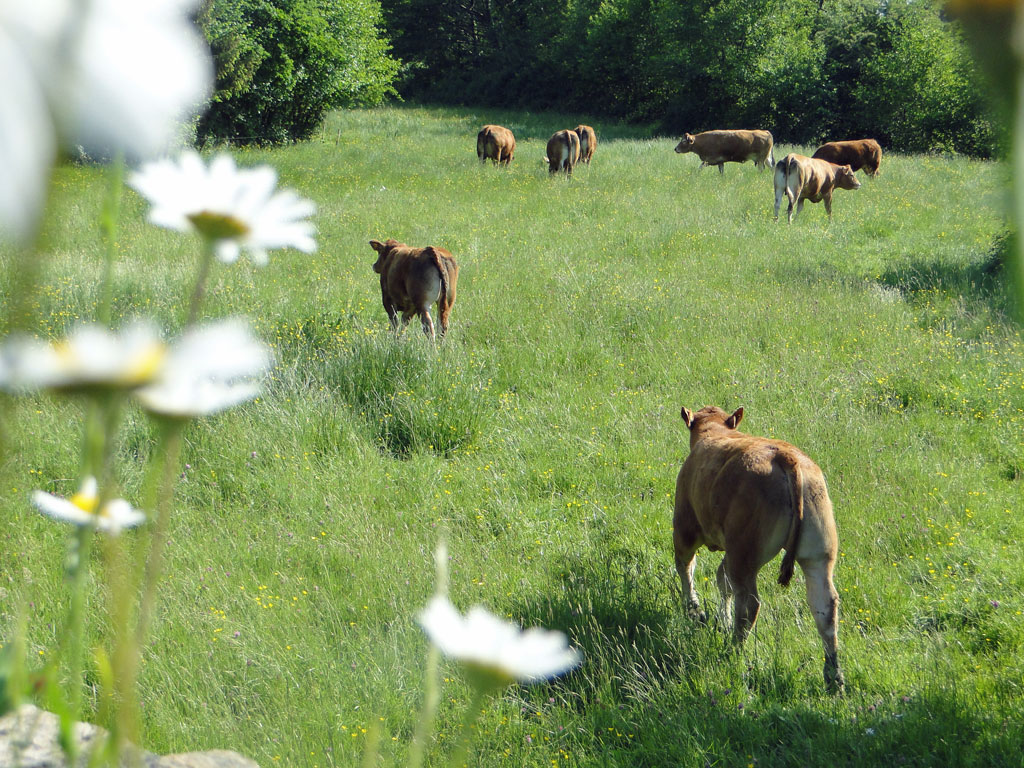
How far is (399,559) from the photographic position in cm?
461

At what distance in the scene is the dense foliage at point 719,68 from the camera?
32906 mm

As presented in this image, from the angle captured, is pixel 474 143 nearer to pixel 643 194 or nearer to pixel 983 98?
pixel 643 194

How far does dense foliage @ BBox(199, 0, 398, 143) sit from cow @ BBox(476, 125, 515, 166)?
722 cm

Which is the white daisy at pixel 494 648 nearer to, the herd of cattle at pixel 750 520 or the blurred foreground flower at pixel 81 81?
the blurred foreground flower at pixel 81 81

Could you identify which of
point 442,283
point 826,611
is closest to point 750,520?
point 826,611

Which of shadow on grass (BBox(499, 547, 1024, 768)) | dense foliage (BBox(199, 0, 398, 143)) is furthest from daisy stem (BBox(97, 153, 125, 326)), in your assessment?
dense foliage (BBox(199, 0, 398, 143))

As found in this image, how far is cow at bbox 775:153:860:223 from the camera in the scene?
1590 centimetres

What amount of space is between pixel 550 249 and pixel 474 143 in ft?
53.6

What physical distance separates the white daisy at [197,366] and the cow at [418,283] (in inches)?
302

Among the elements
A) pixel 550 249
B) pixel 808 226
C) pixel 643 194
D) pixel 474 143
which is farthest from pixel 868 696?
pixel 474 143

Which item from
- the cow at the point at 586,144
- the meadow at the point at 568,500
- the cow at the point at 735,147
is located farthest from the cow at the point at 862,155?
the meadow at the point at 568,500

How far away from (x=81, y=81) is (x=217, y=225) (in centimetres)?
20

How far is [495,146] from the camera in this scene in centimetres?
2267

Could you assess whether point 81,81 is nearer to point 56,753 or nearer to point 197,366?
point 197,366
